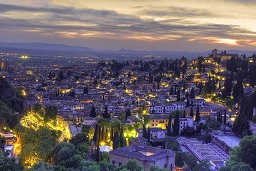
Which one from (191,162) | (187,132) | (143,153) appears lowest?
(187,132)

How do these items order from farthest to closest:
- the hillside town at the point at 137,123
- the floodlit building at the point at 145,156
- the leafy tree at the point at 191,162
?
the leafy tree at the point at 191,162 → the hillside town at the point at 137,123 → the floodlit building at the point at 145,156

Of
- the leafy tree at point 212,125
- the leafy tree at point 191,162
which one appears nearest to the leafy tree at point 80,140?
the leafy tree at point 191,162

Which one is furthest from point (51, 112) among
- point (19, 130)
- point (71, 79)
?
point (71, 79)

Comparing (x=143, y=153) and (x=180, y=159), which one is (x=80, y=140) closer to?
(x=143, y=153)

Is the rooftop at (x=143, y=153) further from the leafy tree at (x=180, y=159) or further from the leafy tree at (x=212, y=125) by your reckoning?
the leafy tree at (x=212, y=125)

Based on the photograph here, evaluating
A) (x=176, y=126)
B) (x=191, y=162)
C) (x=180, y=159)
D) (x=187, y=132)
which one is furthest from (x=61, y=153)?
(x=187, y=132)

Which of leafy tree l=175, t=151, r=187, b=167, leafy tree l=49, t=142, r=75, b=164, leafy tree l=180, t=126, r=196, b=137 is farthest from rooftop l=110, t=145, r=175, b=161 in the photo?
leafy tree l=180, t=126, r=196, b=137

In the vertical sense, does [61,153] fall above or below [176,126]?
above

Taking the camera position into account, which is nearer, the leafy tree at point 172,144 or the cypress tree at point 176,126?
the leafy tree at point 172,144

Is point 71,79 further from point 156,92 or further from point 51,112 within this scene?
point 51,112

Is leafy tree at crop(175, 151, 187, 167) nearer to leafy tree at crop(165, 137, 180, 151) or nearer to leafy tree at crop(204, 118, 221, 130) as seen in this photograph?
leafy tree at crop(165, 137, 180, 151)
